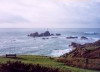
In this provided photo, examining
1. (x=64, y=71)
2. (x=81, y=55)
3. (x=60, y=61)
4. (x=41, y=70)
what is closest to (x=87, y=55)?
(x=81, y=55)

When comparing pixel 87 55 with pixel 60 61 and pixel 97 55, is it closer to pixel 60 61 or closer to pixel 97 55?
pixel 97 55

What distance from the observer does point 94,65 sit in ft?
94.8

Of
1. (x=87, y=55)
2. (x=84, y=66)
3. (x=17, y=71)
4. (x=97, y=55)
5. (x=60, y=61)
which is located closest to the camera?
(x=17, y=71)

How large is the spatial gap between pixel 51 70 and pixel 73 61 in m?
10.3

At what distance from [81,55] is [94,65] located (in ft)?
57.4

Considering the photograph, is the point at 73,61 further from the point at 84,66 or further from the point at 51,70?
the point at 51,70

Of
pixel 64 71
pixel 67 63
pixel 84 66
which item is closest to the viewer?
pixel 64 71

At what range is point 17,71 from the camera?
67.3ft

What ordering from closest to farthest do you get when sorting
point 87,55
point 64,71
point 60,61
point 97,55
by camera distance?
1. point 64,71
2. point 60,61
3. point 97,55
4. point 87,55

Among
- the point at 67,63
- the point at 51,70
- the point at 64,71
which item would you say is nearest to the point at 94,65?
the point at 67,63

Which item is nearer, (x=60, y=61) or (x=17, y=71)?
(x=17, y=71)

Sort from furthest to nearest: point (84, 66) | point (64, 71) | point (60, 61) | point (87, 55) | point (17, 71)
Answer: point (87, 55)
point (60, 61)
point (84, 66)
point (64, 71)
point (17, 71)

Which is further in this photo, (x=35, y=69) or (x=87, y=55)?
(x=87, y=55)

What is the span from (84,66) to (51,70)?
847 cm
